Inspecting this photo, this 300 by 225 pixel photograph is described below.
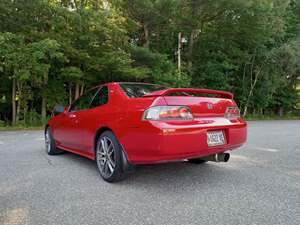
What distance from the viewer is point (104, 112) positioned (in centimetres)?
338

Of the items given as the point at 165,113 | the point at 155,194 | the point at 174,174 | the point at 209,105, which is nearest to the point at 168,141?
the point at 165,113

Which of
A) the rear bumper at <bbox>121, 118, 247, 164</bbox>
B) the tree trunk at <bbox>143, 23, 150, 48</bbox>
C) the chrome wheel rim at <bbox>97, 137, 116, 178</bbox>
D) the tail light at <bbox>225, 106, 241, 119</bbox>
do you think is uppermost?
the tree trunk at <bbox>143, 23, 150, 48</bbox>

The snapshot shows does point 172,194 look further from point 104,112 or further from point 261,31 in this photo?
point 261,31

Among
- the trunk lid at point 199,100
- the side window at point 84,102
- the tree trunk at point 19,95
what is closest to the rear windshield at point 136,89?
the trunk lid at point 199,100

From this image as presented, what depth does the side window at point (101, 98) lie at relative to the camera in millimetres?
3562

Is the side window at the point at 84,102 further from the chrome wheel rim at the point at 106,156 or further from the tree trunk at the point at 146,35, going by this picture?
the tree trunk at the point at 146,35

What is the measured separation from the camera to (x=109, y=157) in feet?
10.6

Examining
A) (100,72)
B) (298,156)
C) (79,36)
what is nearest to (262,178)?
(298,156)

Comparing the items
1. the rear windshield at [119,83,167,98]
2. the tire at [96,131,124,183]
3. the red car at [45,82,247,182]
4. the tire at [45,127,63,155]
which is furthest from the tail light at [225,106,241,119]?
the tire at [45,127,63,155]

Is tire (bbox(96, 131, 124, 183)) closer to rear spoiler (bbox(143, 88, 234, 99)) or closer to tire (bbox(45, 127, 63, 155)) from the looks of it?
rear spoiler (bbox(143, 88, 234, 99))

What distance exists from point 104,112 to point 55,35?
30.8ft

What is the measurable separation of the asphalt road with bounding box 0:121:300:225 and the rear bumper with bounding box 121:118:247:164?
Answer: 0.43 meters

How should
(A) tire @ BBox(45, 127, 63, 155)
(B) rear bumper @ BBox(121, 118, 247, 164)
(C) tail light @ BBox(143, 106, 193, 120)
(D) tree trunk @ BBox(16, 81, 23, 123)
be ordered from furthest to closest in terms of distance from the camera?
(D) tree trunk @ BBox(16, 81, 23, 123) < (A) tire @ BBox(45, 127, 63, 155) < (C) tail light @ BBox(143, 106, 193, 120) < (B) rear bumper @ BBox(121, 118, 247, 164)

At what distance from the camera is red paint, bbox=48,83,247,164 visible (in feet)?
8.73
